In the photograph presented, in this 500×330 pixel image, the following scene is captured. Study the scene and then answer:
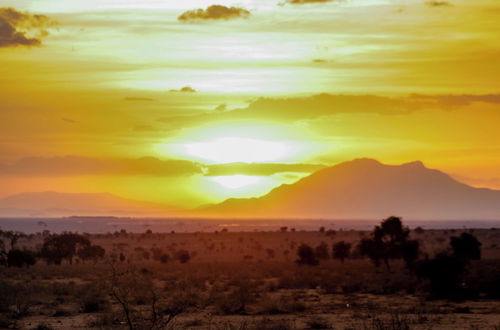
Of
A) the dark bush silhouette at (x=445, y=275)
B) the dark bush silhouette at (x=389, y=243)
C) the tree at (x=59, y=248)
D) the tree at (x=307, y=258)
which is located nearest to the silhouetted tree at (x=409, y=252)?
the dark bush silhouette at (x=389, y=243)

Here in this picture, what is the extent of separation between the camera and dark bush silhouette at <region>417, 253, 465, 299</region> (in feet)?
151

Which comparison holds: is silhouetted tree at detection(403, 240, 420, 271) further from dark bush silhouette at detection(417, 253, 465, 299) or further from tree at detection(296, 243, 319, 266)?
dark bush silhouette at detection(417, 253, 465, 299)

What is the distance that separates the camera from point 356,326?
109ft

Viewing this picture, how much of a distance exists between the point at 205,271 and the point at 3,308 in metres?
30.3

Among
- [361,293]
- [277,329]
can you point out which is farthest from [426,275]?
[277,329]

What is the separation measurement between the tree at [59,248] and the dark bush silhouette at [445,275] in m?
50.2

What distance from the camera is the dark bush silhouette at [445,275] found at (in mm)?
45938

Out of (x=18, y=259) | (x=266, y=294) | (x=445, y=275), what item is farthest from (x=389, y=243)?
(x=18, y=259)

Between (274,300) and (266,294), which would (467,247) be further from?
(274,300)

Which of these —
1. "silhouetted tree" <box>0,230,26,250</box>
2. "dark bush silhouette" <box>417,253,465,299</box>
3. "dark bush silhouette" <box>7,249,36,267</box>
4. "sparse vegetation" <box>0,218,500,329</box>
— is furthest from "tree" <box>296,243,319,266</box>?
"dark bush silhouette" <box>417,253,465,299</box>

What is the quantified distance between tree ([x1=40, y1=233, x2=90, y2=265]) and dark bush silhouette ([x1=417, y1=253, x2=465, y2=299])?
5020 centimetres

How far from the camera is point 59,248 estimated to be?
93.2m

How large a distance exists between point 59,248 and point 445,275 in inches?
2192

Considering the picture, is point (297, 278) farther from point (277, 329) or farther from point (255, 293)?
point (277, 329)
